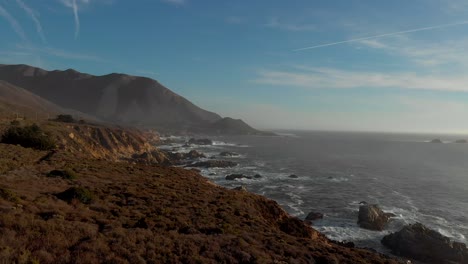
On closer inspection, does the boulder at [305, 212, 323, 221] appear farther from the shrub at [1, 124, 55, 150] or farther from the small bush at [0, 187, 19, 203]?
the shrub at [1, 124, 55, 150]

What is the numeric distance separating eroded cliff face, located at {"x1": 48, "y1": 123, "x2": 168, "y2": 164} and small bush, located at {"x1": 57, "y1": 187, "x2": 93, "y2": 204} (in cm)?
4079

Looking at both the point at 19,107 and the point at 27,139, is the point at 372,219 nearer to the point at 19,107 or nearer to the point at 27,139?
the point at 27,139

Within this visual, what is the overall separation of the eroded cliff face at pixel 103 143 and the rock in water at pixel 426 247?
5248 cm

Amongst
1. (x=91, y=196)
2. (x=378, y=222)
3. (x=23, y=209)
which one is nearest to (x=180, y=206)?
(x=91, y=196)

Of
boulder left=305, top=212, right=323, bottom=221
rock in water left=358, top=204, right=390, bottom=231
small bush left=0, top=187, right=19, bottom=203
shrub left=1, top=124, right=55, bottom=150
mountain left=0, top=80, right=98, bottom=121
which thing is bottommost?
boulder left=305, top=212, right=323, bottom=221

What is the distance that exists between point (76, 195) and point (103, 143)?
63613 mm

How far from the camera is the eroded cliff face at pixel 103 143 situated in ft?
204

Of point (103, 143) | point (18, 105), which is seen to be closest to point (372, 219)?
point (103, 143)

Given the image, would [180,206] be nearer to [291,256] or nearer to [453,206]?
[291,256]

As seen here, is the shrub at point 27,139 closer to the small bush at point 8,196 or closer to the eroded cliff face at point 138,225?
the eroded cliff face at point 138,225

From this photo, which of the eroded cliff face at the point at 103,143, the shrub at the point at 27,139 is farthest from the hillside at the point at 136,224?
the eroded cliff face at the point at 103,143

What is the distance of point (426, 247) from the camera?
1267 inches

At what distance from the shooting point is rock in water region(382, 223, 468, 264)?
3111 centimetres

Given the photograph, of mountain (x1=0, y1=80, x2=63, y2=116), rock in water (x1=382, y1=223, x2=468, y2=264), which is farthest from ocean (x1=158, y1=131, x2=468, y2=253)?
mountain (x1=0, y1=80, x2=63, y2=116)
